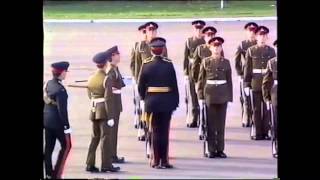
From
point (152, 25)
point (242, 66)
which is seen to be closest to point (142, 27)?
point (152, 25)

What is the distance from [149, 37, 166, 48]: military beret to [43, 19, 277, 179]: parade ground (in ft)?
0.11

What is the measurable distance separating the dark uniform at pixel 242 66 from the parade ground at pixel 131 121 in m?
0.03

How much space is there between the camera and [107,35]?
14.2 ft

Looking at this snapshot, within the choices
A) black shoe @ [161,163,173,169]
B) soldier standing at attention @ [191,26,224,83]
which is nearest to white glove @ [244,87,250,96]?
soldier standing at attention @ [191,26,224,83]

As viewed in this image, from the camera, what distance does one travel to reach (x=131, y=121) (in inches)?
171

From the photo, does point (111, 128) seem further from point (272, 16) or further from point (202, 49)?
point (272, 16)

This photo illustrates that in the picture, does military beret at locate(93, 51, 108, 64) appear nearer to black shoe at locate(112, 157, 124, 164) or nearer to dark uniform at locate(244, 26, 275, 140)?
black shoe at locate(112, 157, 124, 164)

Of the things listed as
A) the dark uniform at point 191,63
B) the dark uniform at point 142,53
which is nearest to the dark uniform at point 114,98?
the dark uniform at point 142,53

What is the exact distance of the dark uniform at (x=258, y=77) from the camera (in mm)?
4285

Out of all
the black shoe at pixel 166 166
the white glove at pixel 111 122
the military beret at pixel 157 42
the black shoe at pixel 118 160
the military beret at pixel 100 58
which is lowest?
the black shoe at pixel 166 166

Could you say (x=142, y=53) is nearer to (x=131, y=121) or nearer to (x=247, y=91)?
(x=131, y=121)

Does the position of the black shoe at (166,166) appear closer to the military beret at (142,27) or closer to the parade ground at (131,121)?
the parade ground at (131,121)

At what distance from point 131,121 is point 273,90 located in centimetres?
95
